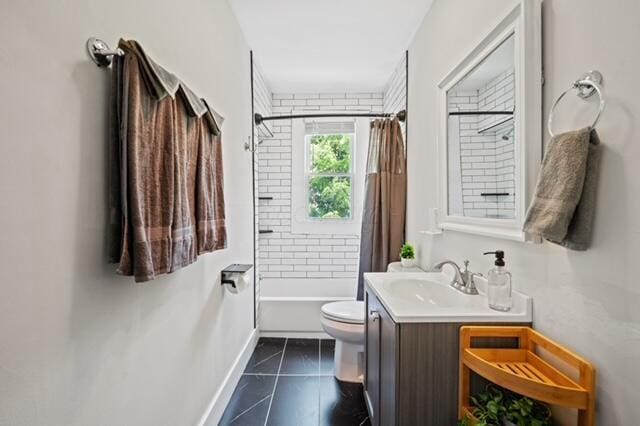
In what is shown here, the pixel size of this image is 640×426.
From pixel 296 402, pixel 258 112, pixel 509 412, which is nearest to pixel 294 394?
pixel 296 402

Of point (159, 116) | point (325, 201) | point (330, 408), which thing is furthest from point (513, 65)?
point (325, 201)

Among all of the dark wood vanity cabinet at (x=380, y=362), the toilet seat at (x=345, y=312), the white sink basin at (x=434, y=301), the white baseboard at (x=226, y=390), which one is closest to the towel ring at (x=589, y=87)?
the white sink basin at (x=434, y=301)

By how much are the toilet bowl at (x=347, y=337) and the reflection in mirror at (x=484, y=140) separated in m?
0.99

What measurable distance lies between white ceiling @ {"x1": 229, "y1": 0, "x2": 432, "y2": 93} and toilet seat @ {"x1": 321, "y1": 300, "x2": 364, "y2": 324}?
6.82 feet

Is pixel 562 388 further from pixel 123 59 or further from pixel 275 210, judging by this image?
pixel 275 210

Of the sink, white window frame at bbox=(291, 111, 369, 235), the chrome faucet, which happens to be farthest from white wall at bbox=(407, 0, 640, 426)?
white window frame at bbox=(291, 111, 369, 235)

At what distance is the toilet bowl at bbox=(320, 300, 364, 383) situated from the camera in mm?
2146

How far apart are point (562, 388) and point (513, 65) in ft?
3.60

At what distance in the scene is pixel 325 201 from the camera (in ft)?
11.8

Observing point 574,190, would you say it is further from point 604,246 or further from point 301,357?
point 301,357

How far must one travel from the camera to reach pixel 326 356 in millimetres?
2656

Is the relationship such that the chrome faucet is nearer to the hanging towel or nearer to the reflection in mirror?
the reflection in mirror

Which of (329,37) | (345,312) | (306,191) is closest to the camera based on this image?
(345,312)

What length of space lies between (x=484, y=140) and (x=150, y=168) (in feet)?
4.53
